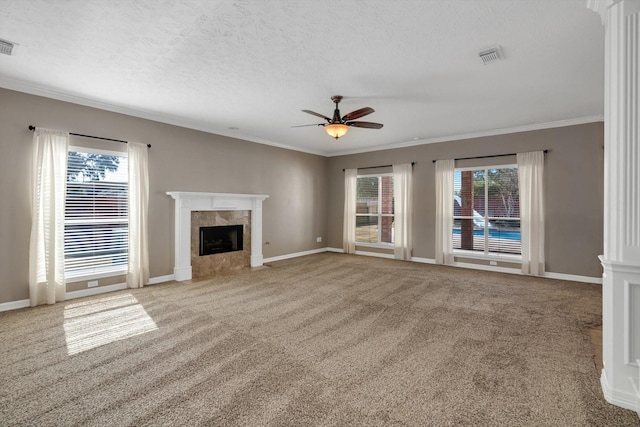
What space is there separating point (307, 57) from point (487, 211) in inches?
205

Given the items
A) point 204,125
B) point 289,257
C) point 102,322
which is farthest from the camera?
point 289,257

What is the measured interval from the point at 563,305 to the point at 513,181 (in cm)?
287

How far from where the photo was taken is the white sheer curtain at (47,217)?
3910mm

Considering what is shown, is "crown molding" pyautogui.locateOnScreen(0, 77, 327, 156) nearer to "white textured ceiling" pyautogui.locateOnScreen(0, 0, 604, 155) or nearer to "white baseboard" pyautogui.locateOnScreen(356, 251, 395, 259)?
"white textured ceiling" pyautogui.locateOnScreen(0, 0, 604, 155)

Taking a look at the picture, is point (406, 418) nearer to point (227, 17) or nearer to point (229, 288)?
point (227, 17)

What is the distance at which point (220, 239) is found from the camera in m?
6.20

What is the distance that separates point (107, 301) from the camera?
420 cm

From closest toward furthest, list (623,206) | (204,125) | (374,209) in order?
(623,206) → (204,125) → (374,209)

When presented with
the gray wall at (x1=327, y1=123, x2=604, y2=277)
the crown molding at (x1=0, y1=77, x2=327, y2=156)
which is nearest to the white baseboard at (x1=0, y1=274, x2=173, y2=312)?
the crown molding at (x1=0, y1=77, x2=327, y2=156)

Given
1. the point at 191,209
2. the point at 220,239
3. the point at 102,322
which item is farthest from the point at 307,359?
the point at 220,239

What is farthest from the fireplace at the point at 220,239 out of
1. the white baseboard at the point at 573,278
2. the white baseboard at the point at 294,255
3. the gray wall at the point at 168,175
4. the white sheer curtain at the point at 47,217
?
the white baseboard at the point at 573,278

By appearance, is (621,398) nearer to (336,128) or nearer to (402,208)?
(336,128)

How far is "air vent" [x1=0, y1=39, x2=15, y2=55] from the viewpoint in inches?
111

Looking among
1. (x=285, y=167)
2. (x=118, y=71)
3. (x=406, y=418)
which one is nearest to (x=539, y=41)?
(x=406, y=418)
